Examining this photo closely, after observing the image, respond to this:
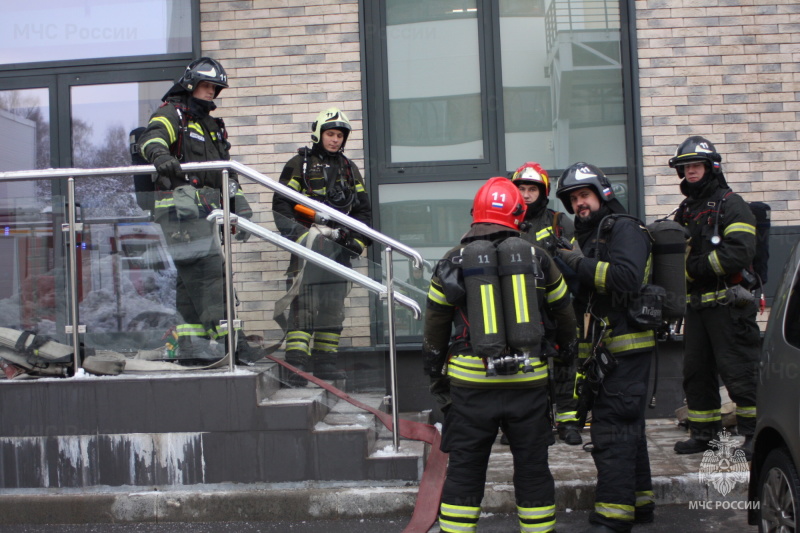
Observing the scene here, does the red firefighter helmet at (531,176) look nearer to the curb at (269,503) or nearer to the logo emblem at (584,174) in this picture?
the logo emblem at (584,174)

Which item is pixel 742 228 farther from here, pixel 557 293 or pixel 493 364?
pixel 493 364

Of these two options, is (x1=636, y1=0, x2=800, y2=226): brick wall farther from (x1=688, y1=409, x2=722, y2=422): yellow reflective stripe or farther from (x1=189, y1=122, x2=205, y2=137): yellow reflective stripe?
(x1=189, y1=122, x2=205, y2=137): yellow reflective stripe

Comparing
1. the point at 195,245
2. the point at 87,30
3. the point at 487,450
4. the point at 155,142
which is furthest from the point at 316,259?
the point at 87,30

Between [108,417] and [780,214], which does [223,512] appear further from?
[780,214]

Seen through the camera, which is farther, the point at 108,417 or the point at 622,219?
the point at 108,417

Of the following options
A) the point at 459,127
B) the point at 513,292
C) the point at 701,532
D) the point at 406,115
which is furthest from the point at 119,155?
the point at 701,532

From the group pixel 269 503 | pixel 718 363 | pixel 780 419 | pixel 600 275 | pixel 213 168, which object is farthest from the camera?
pixel 718 363

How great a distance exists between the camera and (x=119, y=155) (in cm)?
773

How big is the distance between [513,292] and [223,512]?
7.92 feet

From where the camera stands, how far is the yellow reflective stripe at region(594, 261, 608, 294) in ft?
14.0

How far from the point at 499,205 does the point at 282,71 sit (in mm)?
3897

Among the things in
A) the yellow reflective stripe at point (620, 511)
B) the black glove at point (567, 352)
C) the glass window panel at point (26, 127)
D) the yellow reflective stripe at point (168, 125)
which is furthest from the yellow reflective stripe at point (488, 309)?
the glass window panel at point (26, 127)

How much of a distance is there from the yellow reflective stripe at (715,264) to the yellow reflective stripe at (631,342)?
124 centimetres

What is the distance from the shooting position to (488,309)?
3721mm
